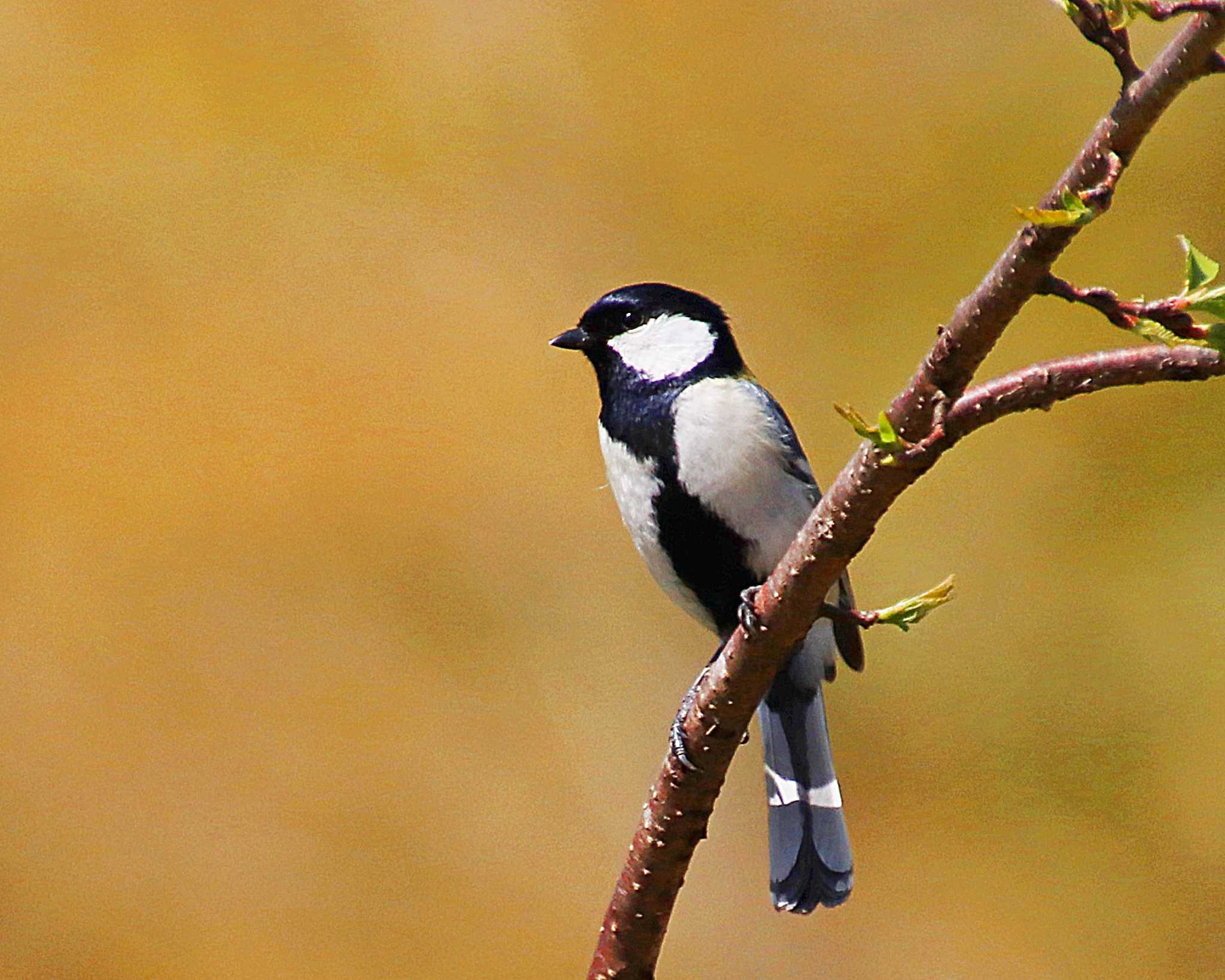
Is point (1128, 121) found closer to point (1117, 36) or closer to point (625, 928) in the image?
point (1117, 36)

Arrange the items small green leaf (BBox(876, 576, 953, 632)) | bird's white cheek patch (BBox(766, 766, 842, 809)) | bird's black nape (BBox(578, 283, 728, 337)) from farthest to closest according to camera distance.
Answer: bird's black nape (BBox(578, 283, 728, 337)), bird's white cheek patch (BBox(766, 766, 842, 809)), small green leaf (BBox(876, 576, 953, 632))

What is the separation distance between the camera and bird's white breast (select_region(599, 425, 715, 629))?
68.9 inches

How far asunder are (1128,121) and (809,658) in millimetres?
1252

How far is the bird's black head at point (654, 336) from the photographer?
1.87 metres

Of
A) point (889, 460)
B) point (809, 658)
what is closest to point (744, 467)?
point (809, 658)

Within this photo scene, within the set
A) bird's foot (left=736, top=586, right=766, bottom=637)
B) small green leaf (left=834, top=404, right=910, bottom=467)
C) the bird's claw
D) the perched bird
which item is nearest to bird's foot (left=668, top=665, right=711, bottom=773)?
the bird's claw

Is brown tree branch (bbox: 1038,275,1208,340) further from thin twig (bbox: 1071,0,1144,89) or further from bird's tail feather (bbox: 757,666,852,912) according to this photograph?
bird's tail feather (bbox: 757,666,852,912)

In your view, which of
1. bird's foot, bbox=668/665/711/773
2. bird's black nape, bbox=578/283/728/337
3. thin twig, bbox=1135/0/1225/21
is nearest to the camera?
thin twig, bbox=1135/0/1225/21

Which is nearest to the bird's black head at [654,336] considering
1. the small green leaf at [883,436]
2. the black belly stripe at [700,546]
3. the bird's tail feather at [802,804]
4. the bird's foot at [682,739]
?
the black belly stripe at [700,546]

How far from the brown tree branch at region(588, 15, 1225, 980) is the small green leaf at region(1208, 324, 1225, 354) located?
0.01 m

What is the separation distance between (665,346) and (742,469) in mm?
292

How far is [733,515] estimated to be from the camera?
5.62 feet

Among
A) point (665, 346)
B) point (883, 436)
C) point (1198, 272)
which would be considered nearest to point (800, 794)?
point (665, 346)

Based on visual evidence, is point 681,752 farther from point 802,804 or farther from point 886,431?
point 802,804
